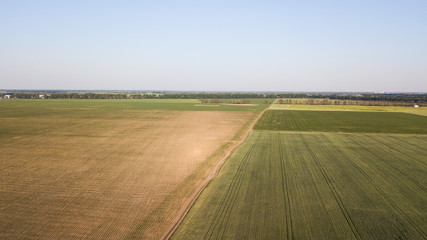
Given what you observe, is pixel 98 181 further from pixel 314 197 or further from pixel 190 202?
pixel 314 197

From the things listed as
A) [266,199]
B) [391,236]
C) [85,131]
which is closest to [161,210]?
[266,199]

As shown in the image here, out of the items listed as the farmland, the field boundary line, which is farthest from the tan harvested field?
the farmland

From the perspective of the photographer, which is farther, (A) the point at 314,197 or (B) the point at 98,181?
(B) the point at 98,181

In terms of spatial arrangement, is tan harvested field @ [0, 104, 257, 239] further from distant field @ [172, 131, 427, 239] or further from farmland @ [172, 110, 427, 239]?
farmland @ [172, 110, 427, 239]

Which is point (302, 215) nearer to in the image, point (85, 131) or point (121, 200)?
point (121, 200)

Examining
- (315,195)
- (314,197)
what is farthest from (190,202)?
(315,195)
